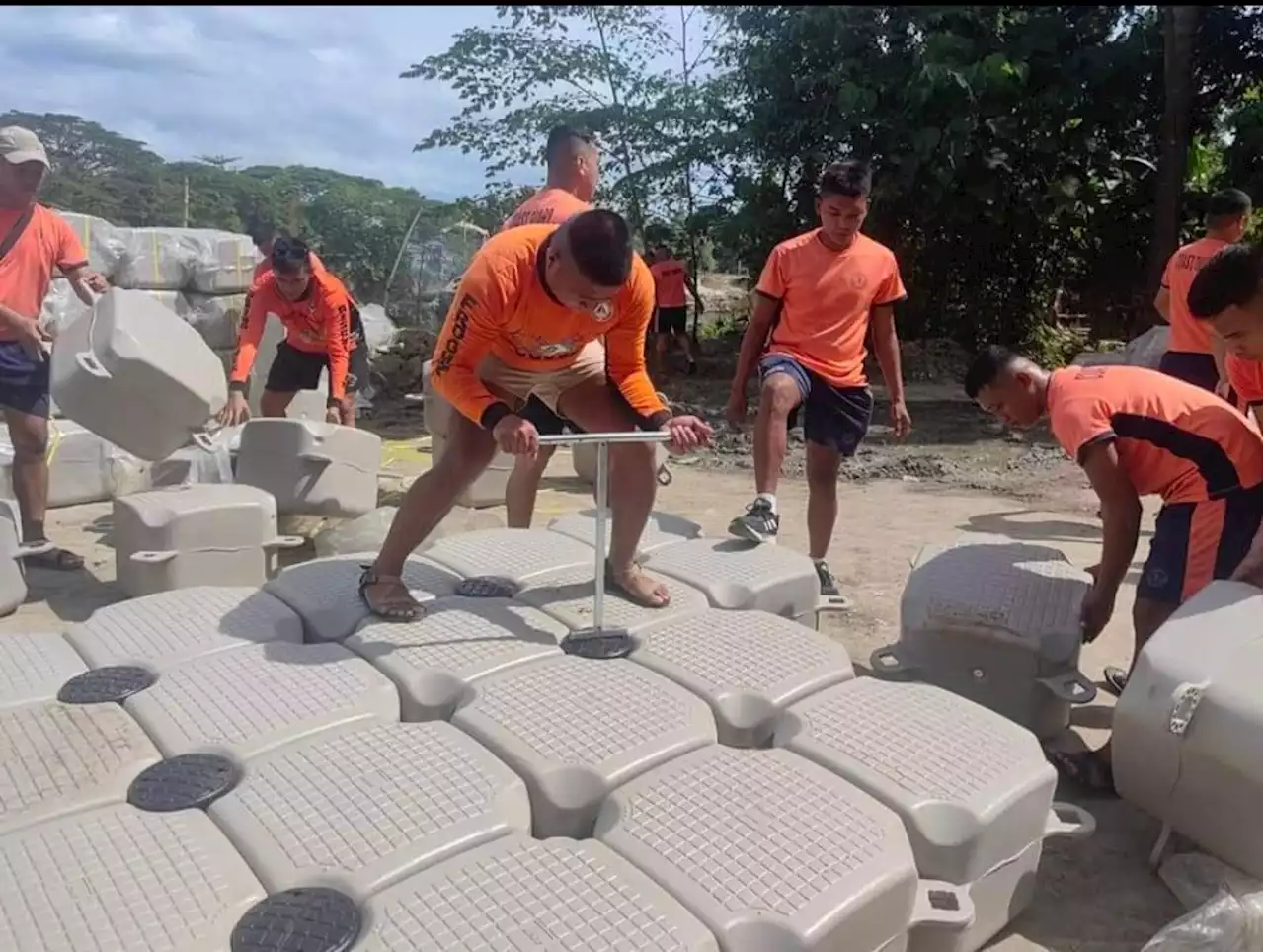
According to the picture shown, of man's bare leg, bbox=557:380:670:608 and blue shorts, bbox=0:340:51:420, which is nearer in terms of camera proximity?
man's bare leg, bbox=557:380:670:608

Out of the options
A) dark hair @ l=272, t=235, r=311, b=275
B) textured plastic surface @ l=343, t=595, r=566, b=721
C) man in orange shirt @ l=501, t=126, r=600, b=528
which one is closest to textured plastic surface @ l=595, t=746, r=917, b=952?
textured plastic surface @ l=343, t=595, r=566, b=721

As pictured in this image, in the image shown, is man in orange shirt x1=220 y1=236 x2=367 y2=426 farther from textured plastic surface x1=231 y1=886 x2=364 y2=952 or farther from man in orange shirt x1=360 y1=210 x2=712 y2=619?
textured plastic surface x1=231 y1=886 x2=364 y2=952

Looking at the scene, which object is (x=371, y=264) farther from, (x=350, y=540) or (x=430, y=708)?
(x=430, y=708)

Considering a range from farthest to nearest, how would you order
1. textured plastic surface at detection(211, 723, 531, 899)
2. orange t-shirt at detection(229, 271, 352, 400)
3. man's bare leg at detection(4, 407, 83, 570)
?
orange t-shirt at detection(229, 271, 352, 400)
man's bare leg at detection(4, 407, 83, 570)
textured plastic surface at detection(211, 723, 531, 899)

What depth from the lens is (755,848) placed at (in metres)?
1.78

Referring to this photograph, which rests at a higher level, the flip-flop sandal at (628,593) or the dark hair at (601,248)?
the dark hair at (601,248)

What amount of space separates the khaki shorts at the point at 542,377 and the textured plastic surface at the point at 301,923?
1595mm

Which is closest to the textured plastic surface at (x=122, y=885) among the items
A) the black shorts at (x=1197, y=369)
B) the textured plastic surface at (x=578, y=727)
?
the textured plastic surface at (x=578, y=727)

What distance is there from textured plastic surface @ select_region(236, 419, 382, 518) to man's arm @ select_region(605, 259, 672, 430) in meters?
1.96

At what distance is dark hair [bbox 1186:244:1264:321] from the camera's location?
8.29ft

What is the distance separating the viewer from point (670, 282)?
1176 cm

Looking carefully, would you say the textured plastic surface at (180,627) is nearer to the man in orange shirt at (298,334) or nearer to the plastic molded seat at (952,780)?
the plastic molded seat at (952,780)

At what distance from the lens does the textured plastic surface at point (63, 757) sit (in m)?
1.91

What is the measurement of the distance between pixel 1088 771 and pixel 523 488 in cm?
226
